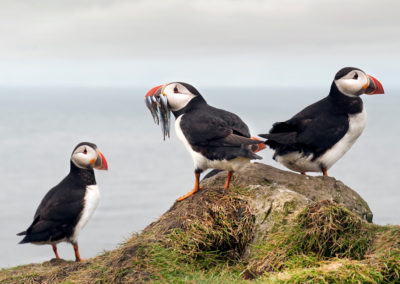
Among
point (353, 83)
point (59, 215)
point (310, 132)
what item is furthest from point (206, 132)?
point (59, 215)

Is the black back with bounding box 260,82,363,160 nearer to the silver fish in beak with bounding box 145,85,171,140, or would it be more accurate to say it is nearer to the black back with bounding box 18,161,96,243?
the silver fish in beak with bounding box 145,85,171,140

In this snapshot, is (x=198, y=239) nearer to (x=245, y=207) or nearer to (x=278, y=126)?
(x=245, y=207)

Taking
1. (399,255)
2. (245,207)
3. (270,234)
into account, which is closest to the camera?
(399,255)

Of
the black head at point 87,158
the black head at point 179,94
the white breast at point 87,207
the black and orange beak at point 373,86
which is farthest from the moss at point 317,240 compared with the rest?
the black head at point 87,158

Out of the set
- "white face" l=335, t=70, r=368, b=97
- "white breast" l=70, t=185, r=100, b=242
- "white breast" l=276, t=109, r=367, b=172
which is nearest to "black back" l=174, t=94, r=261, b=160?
"white breast" l=276, t=109, r=367, b=172

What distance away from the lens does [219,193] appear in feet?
19.8

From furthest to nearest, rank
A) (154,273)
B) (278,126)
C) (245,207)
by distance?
(278,126), (245,207), (154,273)

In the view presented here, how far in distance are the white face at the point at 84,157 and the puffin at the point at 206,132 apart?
160 cm

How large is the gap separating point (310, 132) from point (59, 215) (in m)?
3.60

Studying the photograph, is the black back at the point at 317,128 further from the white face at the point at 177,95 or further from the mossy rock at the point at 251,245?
the white face at the point at 177,95

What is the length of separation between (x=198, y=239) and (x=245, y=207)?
679mm

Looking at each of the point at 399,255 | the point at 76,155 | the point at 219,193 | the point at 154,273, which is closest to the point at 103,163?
the point at 76,155

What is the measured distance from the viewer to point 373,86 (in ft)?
24.0

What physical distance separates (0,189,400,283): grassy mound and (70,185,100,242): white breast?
1.60 meters
